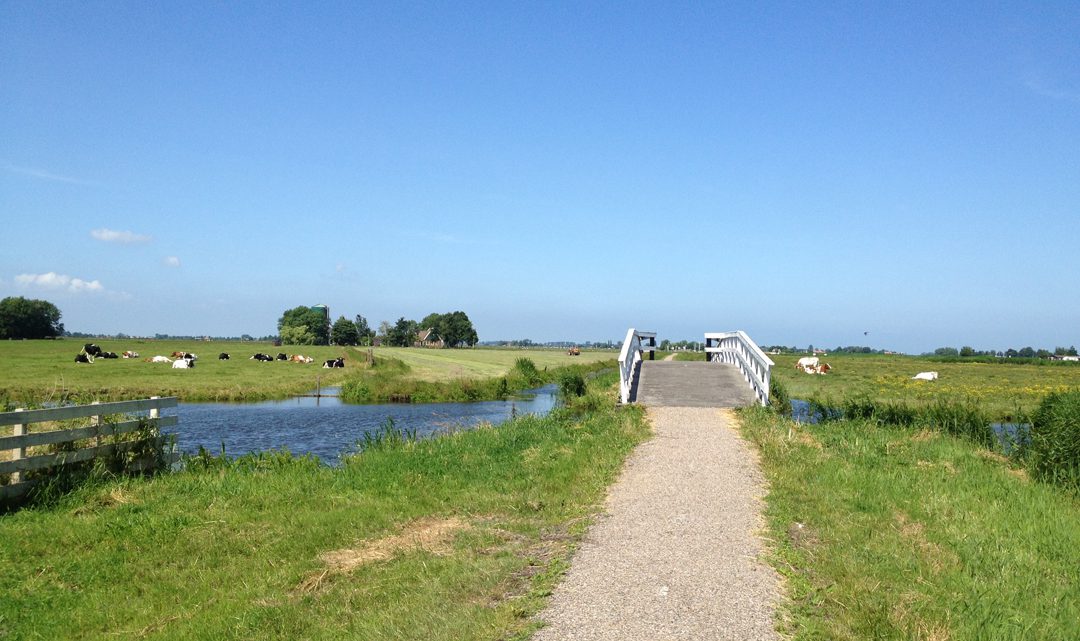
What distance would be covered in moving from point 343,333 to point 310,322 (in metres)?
12.3

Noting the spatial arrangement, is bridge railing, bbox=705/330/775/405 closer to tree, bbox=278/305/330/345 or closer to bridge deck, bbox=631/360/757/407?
bridge deck, bbox=631/360/757/407

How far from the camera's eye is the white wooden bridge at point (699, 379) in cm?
1891

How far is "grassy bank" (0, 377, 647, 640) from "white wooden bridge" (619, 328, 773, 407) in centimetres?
675

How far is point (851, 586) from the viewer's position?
20.5 feet

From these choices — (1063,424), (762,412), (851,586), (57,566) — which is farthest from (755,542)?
(762,412)

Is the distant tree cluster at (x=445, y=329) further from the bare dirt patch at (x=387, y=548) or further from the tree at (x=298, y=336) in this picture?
the bare dirt patch at (x=387, y=548)

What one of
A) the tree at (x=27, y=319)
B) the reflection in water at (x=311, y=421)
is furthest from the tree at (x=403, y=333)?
the reflection in water at (x=311, y=421)

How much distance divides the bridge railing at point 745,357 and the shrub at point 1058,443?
5285mm

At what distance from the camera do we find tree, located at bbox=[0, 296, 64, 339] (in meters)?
97.3

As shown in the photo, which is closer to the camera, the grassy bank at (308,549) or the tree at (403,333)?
the grassy bank at (308,549)

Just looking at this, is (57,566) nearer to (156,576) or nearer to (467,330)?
(156,576)

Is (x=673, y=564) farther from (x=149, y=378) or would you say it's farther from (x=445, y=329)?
(x=445, y=329)

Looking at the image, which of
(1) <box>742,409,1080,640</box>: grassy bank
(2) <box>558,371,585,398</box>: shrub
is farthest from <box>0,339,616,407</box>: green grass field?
(1) <box>742,409,1080,640</box>: grassy bank

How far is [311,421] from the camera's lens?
2911 centimetres
